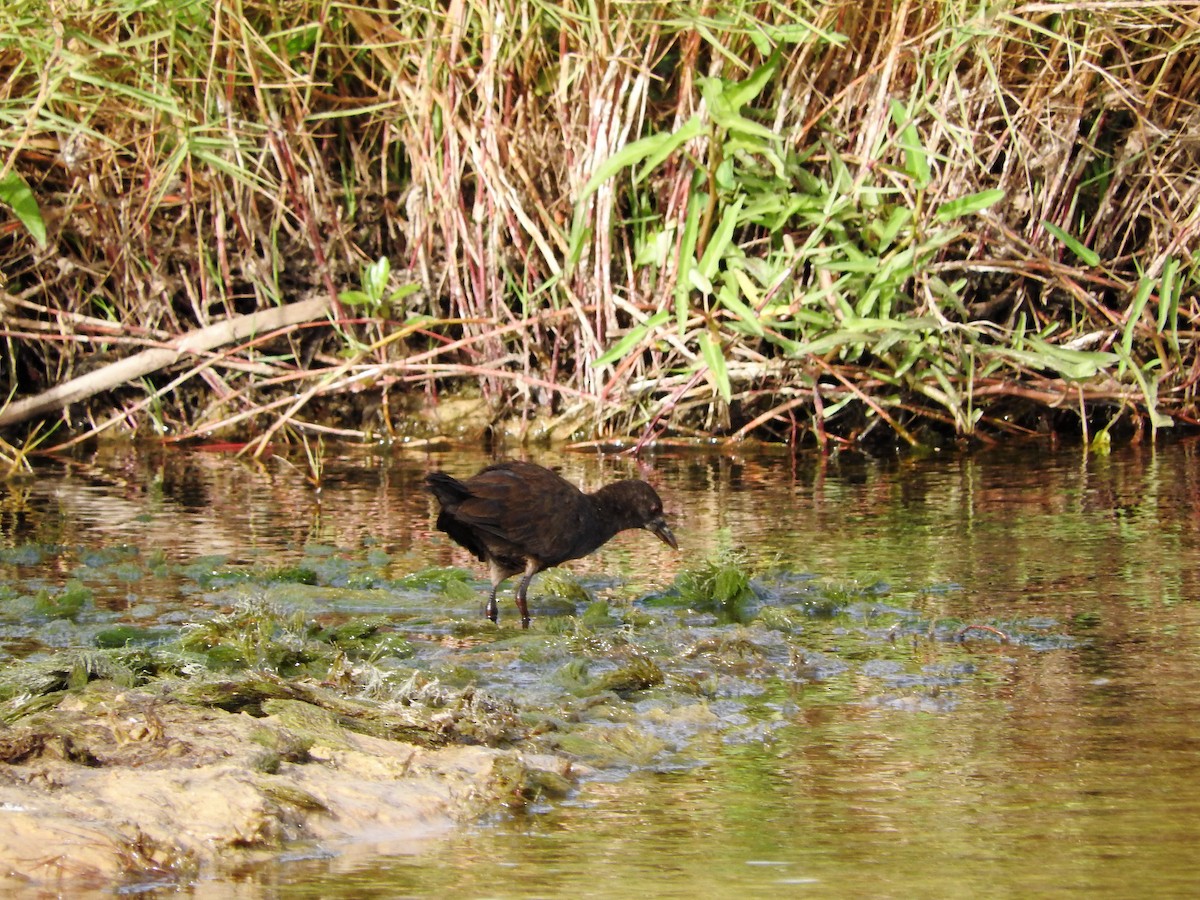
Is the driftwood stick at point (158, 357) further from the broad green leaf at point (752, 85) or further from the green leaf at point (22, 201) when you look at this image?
the broad green leaf at point (752, 85)

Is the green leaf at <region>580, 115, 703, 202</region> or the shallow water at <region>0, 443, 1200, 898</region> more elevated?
the green leaf at <region>580, 115, 703, 202</region>

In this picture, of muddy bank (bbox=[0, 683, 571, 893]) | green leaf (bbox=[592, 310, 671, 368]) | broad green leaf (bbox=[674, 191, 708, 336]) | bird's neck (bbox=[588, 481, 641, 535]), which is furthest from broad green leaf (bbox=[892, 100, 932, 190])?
muddy bank (bbox=[0, 683, 571, 893])

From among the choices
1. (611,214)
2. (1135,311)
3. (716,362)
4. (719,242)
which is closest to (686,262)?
(719,242)

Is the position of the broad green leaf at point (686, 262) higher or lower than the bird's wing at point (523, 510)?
higher

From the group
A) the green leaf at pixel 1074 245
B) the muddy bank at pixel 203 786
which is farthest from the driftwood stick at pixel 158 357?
the muddy bank at pixel 203 786

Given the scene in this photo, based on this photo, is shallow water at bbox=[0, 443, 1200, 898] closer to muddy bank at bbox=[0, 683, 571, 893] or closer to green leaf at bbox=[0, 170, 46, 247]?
muddy bank at bbox=[0, 683, 571, 893]

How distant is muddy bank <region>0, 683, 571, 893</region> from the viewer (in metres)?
3.15

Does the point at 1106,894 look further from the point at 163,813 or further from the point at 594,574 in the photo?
the point at 594,574

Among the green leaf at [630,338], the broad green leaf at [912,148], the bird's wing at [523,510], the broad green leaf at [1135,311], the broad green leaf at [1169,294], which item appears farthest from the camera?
the broad green leaf at [1169,294]

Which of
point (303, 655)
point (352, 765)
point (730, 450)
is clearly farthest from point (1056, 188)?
point (352, 765)

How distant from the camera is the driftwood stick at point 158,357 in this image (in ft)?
31.1

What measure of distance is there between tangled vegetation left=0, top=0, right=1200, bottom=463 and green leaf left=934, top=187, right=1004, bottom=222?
116 mm

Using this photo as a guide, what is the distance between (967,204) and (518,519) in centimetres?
328

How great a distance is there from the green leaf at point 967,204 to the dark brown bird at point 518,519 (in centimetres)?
276
